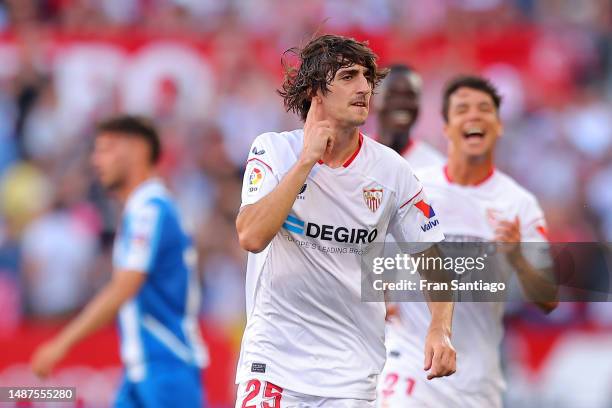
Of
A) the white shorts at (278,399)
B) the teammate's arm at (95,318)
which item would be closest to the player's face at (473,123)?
the teammate's arm at (95,318)

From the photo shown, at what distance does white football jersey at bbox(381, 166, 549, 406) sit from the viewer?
→ 7.84 metres

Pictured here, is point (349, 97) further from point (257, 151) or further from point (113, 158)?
point (113, 158)

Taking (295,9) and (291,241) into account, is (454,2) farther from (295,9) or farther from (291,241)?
(291,241)

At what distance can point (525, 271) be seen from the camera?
7602 mm

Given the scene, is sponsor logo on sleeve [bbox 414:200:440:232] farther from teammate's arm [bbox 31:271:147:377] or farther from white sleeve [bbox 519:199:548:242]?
teammate's arm [bbox 31:271:147:377]

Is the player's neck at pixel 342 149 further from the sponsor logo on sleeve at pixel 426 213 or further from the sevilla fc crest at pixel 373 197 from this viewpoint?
the sponsor logo on sleeve at pixel 426 213

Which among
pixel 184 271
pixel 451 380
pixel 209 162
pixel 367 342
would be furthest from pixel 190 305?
pixel 209 162

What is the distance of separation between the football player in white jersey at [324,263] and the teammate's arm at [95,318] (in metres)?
2.56

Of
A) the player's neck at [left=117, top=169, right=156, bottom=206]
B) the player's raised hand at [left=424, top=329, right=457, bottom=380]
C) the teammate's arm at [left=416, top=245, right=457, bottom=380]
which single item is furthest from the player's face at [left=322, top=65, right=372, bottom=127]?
the player's neck at [left=117, top=169, right=156, bottom=206]

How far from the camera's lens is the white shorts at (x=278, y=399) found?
588 cm

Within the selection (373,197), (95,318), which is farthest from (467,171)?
(95,318)

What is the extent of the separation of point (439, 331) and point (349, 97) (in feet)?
4.08

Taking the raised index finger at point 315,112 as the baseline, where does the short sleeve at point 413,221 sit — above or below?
below

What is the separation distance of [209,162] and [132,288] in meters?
6.42
